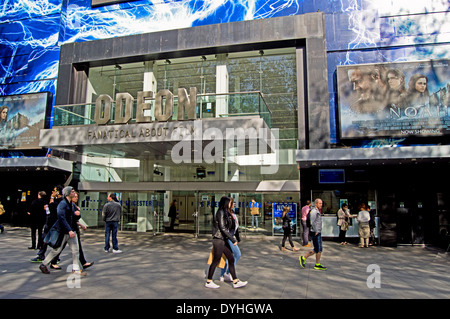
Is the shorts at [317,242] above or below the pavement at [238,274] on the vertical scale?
above

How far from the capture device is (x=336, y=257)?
9.47m

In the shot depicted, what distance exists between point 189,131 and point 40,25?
1347 cm

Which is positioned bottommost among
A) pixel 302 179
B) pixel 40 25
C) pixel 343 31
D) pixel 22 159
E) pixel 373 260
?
pixel 373 260

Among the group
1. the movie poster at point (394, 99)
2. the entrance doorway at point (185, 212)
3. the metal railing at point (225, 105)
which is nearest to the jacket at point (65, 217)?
the metal railing at point (225, 105)

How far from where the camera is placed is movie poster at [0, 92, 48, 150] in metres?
16.3

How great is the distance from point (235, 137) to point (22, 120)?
42.8 ft

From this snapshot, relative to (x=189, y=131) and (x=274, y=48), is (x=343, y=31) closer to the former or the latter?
(x=274, y=48)

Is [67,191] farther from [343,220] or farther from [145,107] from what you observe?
[343,220]

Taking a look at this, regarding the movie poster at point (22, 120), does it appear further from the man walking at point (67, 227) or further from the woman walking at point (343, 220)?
the woman walking at point (343, 220)

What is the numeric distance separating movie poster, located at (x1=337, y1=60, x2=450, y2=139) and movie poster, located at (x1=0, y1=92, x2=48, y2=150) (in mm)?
15018

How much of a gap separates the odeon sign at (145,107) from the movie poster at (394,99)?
633cm

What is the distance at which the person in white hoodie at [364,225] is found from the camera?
11367mm

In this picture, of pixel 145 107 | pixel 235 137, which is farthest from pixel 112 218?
pixel 235 137
